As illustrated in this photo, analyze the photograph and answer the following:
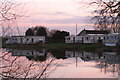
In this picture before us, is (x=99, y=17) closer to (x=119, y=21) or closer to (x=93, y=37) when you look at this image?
(x=119, y=21)

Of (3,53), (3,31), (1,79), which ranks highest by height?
(3,31)

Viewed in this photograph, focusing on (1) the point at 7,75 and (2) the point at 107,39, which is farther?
(2) the point at 107,39

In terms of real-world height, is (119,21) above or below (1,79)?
above

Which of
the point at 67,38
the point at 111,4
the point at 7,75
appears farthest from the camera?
the point at 67,38

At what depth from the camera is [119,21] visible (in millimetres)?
7781

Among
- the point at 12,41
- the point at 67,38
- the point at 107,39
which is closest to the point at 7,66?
the point at 12,41

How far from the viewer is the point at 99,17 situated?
784 centimetres

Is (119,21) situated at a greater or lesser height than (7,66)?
greater

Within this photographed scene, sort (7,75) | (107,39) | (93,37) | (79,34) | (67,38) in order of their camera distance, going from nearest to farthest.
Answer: (7,75) < (107,39) < (93,37) < (67,38) < (79,34)

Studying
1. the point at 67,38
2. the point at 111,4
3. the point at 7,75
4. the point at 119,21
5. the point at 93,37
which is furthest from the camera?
the point at 67,38

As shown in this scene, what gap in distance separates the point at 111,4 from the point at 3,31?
3.85 m

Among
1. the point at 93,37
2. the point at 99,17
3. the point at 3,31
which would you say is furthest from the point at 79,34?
the point at 3,31

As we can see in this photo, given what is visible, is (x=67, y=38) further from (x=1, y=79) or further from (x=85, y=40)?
(x=1, y=79)

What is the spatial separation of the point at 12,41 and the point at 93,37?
162 feet
